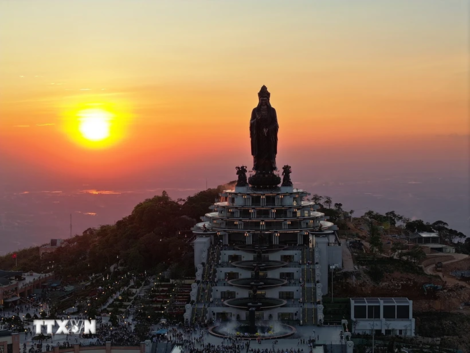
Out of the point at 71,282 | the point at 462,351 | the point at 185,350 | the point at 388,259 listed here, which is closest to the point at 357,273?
the point at 388,259

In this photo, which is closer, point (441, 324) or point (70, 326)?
point (70, 326)

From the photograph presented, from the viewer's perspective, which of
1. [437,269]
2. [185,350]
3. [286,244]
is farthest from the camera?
[437,269]

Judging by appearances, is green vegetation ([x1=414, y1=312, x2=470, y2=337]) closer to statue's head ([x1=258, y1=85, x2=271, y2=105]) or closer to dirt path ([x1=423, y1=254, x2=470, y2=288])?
dirt path ([x1=423, y1=254, x2=470, y2=288])

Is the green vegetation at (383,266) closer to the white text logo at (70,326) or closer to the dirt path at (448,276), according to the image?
the dirt path at (448,276)

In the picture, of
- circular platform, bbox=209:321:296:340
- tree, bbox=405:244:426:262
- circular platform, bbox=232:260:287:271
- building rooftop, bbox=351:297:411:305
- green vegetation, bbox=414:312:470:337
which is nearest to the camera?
circular platform, bbox=209:321:296:340

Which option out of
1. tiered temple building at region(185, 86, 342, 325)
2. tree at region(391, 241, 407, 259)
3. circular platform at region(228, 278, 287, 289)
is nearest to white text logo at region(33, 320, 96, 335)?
tiered temple building at region(185, 86, 342, 325)

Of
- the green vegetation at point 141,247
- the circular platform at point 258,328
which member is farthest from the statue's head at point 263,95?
the circular platform at point 258,328

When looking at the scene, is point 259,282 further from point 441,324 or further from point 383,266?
point 441,324

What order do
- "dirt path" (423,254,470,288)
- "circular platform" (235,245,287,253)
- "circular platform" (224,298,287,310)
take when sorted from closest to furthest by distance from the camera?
"circular platform" (224,298,287,310) < "circular platform" (235,245,287,253) < "dirt path" (423,254,470,288)

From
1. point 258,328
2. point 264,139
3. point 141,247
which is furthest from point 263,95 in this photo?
point 258,328

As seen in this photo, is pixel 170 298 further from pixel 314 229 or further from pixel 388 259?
pixel 388 259

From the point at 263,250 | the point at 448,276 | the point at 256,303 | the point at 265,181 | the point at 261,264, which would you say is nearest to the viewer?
the point at 256,303
